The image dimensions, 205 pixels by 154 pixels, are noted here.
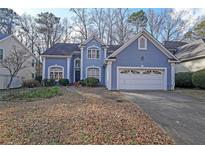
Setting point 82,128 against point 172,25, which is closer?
point 82,128

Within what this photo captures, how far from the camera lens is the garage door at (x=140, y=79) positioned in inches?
843

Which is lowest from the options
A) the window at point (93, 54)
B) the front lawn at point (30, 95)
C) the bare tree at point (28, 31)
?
the front lawn at point (30, 95)

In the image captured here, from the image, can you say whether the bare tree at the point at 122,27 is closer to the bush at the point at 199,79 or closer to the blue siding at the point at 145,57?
the blue siding at the point at 145,57

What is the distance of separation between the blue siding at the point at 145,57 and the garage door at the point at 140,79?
1.83 ft

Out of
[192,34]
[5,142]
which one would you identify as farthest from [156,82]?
[192,34]

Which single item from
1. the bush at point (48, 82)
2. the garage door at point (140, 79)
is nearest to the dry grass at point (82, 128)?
the garage door at point (140, 79)

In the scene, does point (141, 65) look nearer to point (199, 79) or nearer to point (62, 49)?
point (199, 79)

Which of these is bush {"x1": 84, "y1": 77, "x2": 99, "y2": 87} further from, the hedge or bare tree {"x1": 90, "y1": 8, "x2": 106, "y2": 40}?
bare tree {"x1": 90, "y1": 8, "x2": 106, "y2": 40}

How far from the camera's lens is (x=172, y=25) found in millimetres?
44719

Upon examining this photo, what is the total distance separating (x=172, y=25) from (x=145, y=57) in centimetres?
2608

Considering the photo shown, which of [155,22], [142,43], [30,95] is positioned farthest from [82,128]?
[155,22]

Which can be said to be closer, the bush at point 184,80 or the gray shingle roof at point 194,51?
the bush at point 184,80

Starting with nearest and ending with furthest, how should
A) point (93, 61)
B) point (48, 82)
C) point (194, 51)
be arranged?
point (194, 51) < point (48, 82) < point (93, 61)

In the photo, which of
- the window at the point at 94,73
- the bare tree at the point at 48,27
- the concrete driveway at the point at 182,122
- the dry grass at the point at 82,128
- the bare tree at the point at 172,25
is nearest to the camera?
the dry grass at the point at 82,128
